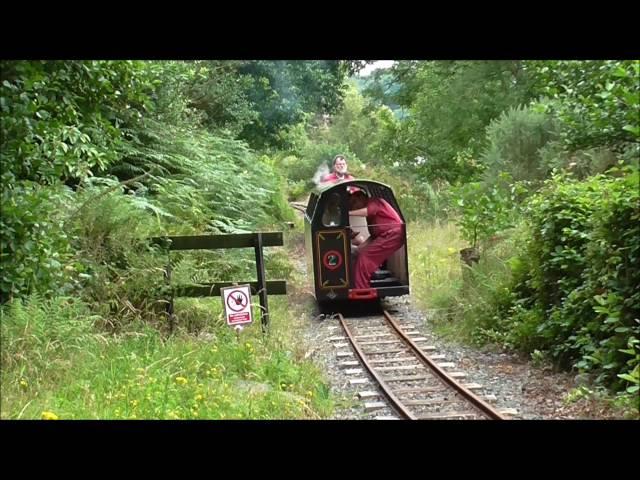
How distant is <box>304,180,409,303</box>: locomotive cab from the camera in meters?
7.75

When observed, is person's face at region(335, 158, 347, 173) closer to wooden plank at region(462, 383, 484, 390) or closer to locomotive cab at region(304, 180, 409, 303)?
locomotive cab at region(304, 180, 409, 303)

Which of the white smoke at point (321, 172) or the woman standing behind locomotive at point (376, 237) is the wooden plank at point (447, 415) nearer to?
the woman standing behind locomotive at point (376, 237)

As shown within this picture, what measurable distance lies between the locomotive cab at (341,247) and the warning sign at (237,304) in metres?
2.58

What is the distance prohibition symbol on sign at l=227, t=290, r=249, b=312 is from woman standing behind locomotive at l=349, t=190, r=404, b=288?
2826 mm

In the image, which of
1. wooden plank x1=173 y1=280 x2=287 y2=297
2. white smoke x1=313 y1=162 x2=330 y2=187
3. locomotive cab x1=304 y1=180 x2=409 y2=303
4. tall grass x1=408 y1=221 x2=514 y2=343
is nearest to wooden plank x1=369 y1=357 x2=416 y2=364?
tall grass x1=408 y1=221 x2=514 y2=343

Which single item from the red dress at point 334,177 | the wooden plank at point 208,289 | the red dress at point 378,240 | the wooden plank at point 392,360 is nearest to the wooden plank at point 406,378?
the wooden plank at point 392,360

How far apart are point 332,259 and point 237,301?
2.76 m

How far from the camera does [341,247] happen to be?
779cm

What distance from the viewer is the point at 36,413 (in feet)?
11.8

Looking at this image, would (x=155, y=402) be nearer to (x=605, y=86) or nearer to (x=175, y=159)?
(x=605, y=86)

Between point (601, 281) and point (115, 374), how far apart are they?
2952 millimetres

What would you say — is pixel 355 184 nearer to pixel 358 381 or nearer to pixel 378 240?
pixel 378 240

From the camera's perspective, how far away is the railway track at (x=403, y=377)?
177 inches

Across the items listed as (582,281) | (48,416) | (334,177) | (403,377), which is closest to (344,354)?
(403,377)
